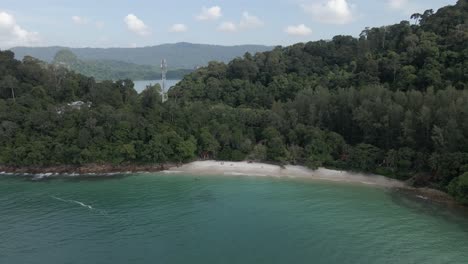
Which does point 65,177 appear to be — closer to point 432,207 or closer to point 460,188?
point 432,207

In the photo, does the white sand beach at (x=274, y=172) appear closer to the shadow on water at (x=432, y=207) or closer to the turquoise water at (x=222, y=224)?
the turquoise water at (x=222, y=224)

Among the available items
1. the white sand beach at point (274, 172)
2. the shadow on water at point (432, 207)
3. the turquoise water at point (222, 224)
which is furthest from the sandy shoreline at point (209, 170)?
the shadow on water at point (432, 207)

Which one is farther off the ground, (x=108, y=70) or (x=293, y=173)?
(x=108, y=70)

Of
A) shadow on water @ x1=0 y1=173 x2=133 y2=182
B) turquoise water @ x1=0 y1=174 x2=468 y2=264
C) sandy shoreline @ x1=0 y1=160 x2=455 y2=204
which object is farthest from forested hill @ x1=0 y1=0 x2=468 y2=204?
turquoise water @ x1=0 y1=174 x2=468 y2=264

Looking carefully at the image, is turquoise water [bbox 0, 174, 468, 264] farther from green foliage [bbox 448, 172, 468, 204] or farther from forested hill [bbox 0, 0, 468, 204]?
forested hill [bbox 0, 0, 468, 204]

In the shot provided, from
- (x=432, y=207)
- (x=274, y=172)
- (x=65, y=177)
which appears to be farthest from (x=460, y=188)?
(x=65, y=177)

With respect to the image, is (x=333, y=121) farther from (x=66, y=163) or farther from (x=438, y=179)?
(x=66, y=163)

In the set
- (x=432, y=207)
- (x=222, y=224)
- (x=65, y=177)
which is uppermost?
(x=432, y=207)
